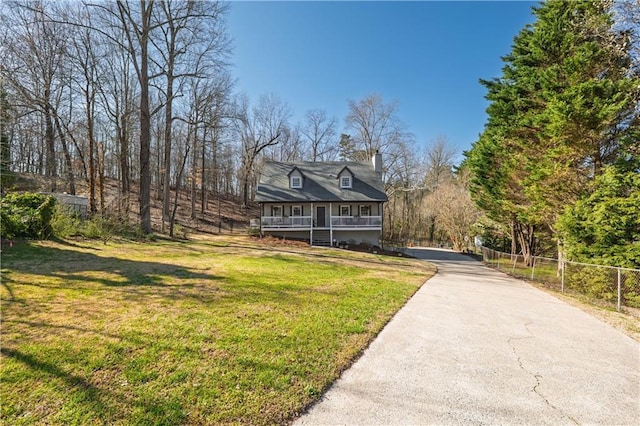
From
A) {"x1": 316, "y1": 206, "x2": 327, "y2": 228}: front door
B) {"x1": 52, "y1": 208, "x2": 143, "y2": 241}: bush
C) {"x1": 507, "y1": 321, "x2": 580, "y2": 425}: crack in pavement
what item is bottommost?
{"x1": 507, "y1": 321, "x2": 580, "y2": 425}: crack in pavement

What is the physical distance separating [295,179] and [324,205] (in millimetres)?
3403

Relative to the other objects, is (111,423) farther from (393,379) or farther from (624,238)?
(624,238)

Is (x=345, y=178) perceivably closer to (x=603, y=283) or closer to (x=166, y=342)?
(x=603, y=283)

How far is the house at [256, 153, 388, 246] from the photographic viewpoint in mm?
21656

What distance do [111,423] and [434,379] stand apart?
3345 mm

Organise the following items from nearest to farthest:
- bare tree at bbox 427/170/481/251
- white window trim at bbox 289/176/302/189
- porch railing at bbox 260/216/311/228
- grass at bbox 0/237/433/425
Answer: grass at bbox 0/237/433/425
porch railing at bbox 260/216/311/228
white window trim at bbox 289/176/302/189
bare tree at bbox 427/170/481/251

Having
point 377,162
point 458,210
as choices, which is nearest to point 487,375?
point 377,162

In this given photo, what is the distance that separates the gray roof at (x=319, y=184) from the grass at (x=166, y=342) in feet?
50.7

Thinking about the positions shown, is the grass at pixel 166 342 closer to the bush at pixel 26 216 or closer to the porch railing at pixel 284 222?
the bush at pixel 26 216

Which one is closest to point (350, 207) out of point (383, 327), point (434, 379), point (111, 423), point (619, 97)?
point (619, 97)

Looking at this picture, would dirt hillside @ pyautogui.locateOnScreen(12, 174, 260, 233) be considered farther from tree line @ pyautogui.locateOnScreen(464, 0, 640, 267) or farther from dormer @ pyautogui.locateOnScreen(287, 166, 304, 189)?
tree line @ pyautogui.locateOnScreen(464, 0, 640, 267)

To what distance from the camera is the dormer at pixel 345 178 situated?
2333 centimetres

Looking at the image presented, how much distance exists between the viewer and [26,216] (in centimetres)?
909

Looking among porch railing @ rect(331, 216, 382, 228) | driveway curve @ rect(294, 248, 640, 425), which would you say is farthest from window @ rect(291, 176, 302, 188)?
driveway curve @ rect(294, 248, 640, 425)
